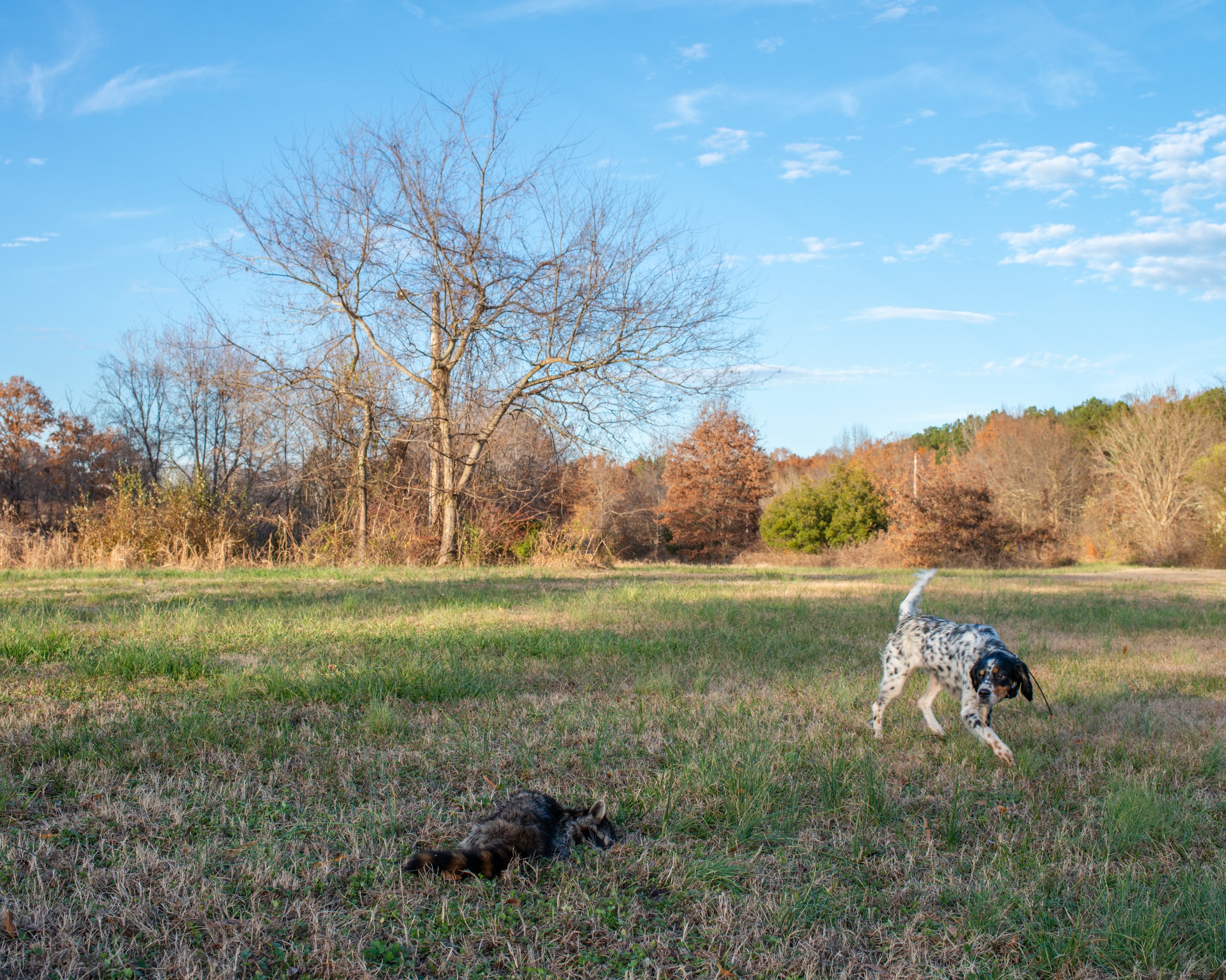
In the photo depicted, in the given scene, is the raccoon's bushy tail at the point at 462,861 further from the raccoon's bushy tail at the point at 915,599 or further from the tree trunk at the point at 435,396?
the tree trunk at the point at 435,396

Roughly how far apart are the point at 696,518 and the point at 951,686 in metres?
31.5

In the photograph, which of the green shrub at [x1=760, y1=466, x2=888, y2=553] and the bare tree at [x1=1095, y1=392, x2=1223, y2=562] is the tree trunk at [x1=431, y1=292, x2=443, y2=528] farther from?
the bare tree at [x1=1095, y1=392, x2=1223, y2=562]

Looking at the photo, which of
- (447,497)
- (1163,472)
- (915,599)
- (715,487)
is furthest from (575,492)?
(1163,472)

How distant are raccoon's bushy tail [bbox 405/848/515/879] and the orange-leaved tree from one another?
109 ft

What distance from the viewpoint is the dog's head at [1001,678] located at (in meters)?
4.05

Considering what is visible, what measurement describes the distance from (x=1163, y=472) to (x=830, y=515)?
1354cm

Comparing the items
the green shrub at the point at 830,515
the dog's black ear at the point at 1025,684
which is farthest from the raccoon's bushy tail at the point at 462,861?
the green shrub at the point at 830,515

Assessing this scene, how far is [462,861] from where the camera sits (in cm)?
272

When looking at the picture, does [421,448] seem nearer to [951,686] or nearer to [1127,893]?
[951,686]

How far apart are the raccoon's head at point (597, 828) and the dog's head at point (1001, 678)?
2.23 m

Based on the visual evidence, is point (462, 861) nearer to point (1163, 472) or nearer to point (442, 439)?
point (442, 439)

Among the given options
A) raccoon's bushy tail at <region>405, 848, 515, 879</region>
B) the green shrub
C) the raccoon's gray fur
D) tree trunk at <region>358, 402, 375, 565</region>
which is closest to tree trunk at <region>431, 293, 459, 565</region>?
tree trunk at <region>358, 402, 375, 565</region>

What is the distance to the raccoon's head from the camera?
3.00 meters

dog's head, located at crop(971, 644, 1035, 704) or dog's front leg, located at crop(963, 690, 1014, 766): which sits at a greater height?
dog's head, located at crop(971, 644, 1035, 704)
